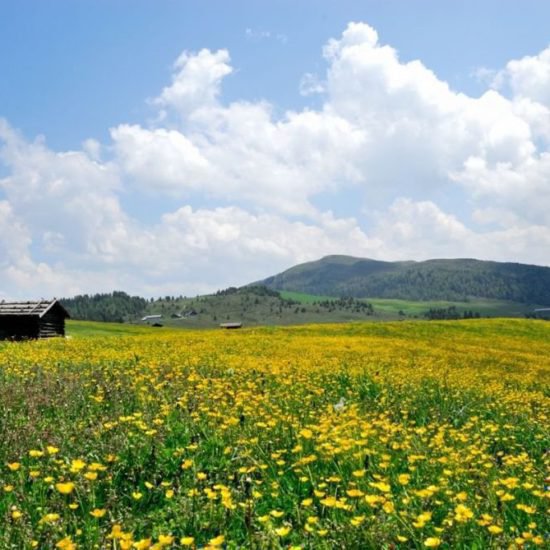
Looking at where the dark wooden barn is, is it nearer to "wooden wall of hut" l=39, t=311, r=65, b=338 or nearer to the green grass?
"wooden wall of hut" l=39, t=311, r=65, b=338

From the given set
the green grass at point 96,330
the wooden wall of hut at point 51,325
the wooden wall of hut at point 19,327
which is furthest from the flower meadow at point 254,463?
the green grass at point 96,330

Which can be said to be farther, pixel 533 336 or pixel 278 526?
pixel 533 336

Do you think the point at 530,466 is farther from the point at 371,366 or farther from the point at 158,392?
the point at 371,366

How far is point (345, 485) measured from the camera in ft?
22.4

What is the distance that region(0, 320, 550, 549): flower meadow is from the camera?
18.0ft

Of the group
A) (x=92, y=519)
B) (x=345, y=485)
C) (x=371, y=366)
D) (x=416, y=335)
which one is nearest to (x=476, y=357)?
(x=371, y=366)

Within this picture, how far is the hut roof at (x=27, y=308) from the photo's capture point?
46.5 metres

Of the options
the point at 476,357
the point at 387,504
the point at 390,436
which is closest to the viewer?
the point at 387,504

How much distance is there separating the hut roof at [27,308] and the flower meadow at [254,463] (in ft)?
107

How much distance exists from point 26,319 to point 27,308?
1172 mm

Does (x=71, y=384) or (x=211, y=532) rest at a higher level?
(x=71, y=384)

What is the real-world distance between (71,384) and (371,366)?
11.8 metres

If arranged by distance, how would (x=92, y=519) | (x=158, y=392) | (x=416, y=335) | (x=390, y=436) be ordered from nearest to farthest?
(x=92, y=519) → (x=390, y=436) → (x=158, y=392) → (x=416, y=335)

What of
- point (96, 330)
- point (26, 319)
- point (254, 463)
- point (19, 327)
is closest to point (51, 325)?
point (26, 319)
